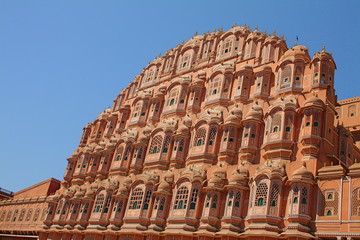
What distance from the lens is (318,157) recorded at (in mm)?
28203

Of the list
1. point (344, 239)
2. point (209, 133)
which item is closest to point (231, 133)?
point (209, 133)

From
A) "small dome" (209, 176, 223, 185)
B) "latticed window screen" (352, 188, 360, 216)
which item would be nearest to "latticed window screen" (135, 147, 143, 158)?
"small dome" (209, 176, 223, 185)

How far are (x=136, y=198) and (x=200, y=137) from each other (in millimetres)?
8160

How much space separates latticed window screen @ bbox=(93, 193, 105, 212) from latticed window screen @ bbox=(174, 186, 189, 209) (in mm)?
10317

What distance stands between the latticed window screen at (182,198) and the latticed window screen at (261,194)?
6475 millimetres

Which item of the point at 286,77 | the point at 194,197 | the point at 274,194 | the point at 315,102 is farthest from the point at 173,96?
the point at 274,194

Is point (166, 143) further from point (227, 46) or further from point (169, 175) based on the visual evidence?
point (227, 46)

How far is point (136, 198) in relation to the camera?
3609 centimetres

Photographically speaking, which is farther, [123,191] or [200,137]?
[123,191]

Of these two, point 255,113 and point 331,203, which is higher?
point 255,113

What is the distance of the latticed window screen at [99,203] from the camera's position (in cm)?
3953

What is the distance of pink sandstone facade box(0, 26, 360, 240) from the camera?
86.6 feet

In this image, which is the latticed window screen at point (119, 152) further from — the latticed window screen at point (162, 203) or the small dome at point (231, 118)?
the small dome at point (231, 118)

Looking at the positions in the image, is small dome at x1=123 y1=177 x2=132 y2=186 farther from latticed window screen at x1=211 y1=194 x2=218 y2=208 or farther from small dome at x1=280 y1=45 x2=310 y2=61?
small dome at x1=280 y1=45 x2=310 y2=61
